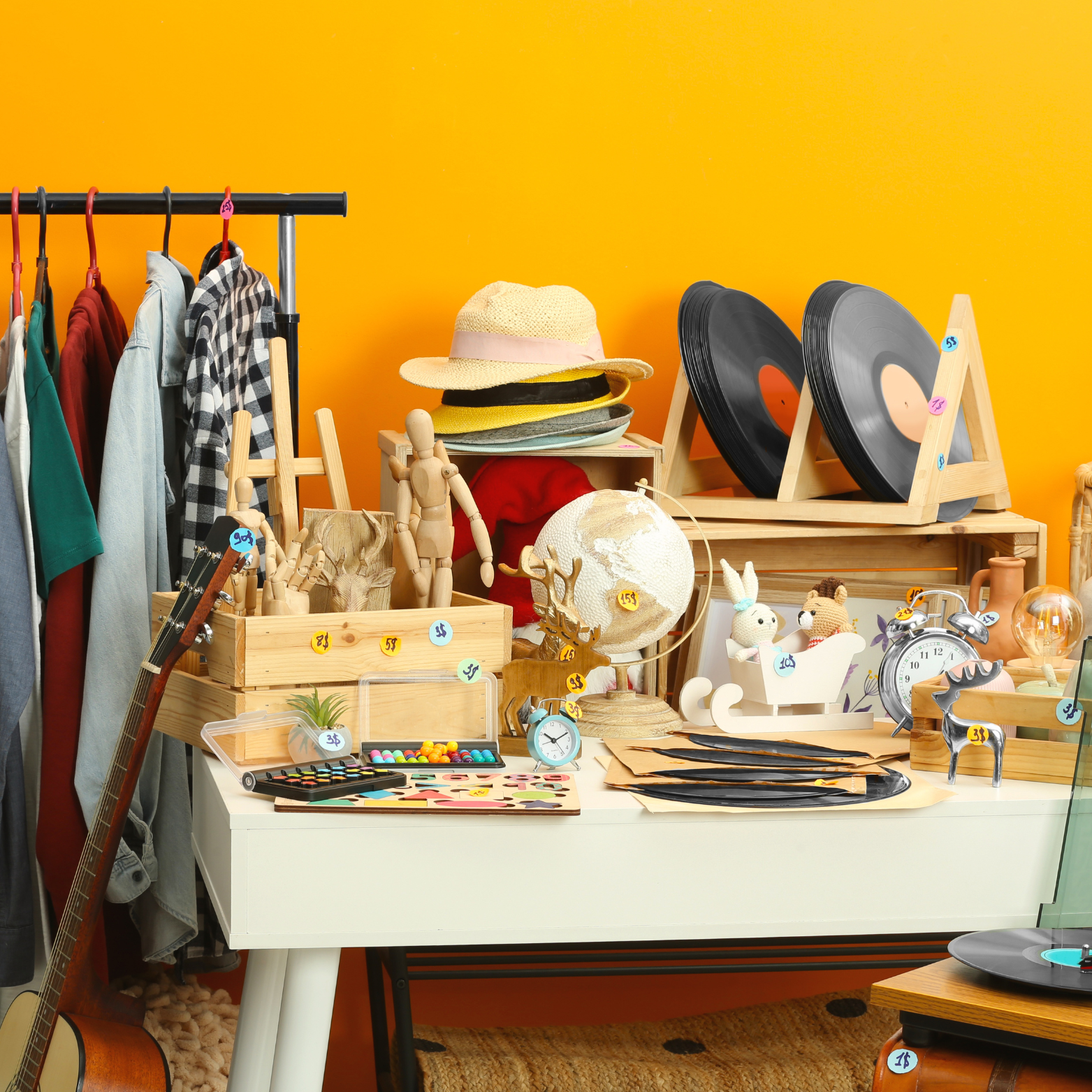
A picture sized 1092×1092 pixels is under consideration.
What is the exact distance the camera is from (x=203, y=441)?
1487mm

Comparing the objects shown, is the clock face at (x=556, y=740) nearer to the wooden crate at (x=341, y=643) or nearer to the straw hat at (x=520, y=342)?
the wooden crate at (x=341, y=643)

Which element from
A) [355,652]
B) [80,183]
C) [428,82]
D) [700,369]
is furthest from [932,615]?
[80,183]

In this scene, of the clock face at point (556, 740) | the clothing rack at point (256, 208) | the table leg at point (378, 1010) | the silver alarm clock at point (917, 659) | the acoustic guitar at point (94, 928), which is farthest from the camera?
the table leg at point (378, 1010)

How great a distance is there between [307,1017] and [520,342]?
84 cm

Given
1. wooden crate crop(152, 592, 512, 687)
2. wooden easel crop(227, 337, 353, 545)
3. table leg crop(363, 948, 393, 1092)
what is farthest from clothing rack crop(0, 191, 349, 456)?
table leg crop(363, 948, 393, 1092)

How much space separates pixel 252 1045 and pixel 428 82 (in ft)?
4.44

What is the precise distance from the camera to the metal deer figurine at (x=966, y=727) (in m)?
1.29

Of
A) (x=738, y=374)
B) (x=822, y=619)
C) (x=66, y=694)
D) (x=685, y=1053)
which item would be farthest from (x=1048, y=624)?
(x=66, y=694)

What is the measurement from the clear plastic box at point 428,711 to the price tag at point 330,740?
31 mm

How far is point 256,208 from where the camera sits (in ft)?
5.15

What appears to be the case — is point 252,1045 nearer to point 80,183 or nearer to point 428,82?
point 80,183

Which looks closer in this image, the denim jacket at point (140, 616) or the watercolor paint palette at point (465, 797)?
the watercolor paint palette at point (465, 797)

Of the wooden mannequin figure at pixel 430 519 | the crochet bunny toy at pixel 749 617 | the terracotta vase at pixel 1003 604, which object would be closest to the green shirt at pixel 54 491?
the wooden mannequin figure at pixel 430 519

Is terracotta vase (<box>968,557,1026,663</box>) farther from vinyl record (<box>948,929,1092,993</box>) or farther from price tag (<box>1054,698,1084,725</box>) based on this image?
vinyl record (<box>948,929,1092,993</box>)
